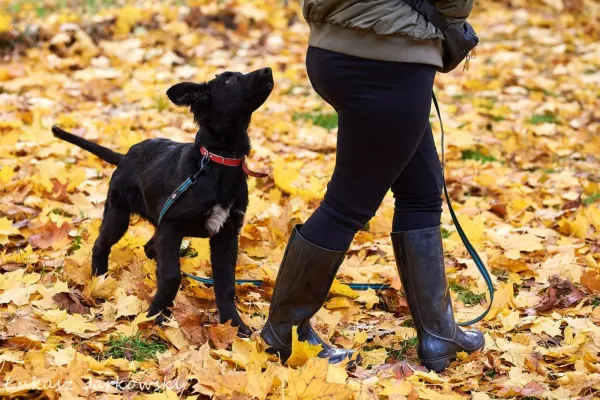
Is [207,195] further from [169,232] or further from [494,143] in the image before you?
[494,143]

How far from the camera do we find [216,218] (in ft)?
10.9

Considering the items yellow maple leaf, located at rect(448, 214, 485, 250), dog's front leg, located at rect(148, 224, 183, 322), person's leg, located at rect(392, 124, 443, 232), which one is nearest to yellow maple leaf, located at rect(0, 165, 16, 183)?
dog's front leg, located at rect(148, 224, 183, 322)

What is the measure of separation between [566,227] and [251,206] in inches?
77.1

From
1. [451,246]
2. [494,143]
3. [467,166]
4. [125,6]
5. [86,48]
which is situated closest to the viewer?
[451,246]

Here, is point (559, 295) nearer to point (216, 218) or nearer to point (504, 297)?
point (504, 297)

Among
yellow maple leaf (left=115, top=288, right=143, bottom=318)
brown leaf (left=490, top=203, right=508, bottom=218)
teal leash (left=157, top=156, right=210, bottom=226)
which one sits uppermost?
teal leash (left=157, top=156, right=210, bottom=226)

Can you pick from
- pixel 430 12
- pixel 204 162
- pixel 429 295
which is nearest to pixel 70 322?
pixel 204 162

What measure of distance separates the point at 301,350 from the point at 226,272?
67 centimetres

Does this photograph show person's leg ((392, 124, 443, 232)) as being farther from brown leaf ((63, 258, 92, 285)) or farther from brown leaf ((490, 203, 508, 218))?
brown leaf ((490, 203, 508, 218))

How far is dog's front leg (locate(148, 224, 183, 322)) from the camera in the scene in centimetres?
337

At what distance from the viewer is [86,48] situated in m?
9.16

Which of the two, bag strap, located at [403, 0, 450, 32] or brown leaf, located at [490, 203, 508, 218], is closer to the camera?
bag strap, located at [403, 0, 450, 32]

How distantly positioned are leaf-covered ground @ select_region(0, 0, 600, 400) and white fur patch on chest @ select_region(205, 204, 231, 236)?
367 mm

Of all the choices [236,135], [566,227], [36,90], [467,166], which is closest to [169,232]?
[236,135]
